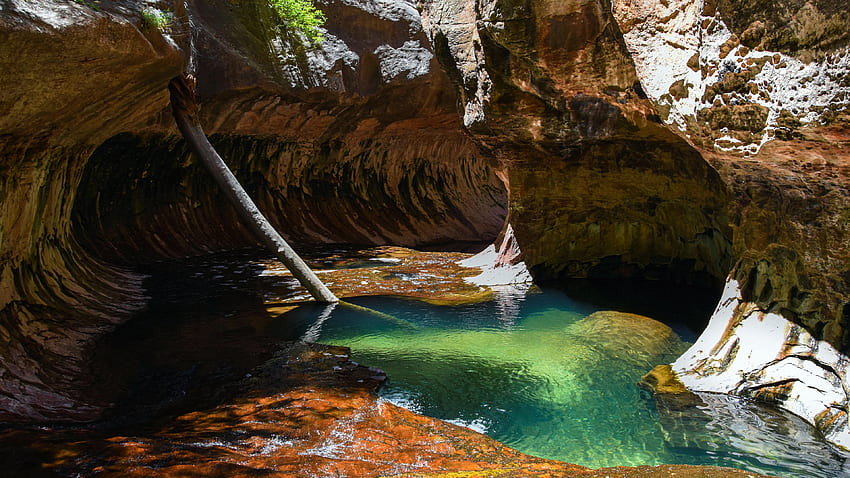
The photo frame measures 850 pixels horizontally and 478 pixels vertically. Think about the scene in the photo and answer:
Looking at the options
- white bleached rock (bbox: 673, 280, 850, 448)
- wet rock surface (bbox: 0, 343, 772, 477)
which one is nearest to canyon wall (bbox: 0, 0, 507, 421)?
wet rock surface (bbox: 0, 343, 772, 477)

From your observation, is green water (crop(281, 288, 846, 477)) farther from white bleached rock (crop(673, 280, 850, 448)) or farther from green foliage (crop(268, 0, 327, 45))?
green foliage (crop(268, 0, 327, 45))

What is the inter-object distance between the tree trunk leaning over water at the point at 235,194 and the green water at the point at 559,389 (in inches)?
22.1

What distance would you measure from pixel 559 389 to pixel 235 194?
4.71 meters

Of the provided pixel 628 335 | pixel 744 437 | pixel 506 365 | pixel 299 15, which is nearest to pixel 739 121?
pixel 744 437

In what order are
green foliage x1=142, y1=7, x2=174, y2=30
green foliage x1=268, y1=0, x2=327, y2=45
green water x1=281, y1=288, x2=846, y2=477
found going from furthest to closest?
green foliage x1=268, y1=0, x2=327, y2=45, green foliage x1=142, y1=7, x2=174, y2=30, green water x1=281, y1=288, x2=846, y2=477

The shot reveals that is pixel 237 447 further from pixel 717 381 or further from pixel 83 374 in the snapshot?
pixel 717 381

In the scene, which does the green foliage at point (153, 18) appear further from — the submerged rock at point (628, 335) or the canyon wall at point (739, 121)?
the submerged rock at point (628, 335)

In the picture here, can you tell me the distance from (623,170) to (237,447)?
20.0 ft

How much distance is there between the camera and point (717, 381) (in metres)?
4.56

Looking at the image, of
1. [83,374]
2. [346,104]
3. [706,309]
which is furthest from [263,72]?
[706,309]

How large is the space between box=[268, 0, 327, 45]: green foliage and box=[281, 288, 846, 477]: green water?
587cm

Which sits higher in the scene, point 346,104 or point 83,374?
point 346,104

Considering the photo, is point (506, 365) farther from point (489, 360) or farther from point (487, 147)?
point (487, 147)

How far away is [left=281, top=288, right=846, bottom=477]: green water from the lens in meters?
3.73
